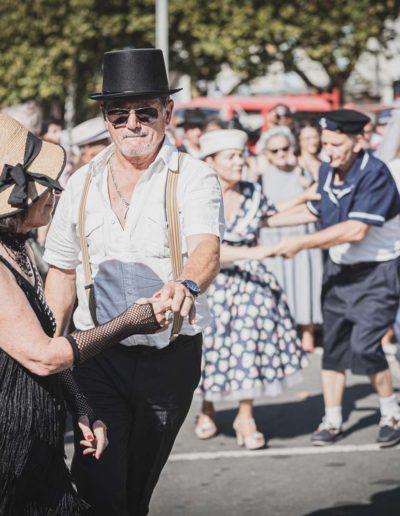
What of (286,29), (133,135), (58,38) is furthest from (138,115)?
(58,38)

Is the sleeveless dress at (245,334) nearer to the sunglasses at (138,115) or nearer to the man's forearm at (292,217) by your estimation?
the man's forearm at (292,217)

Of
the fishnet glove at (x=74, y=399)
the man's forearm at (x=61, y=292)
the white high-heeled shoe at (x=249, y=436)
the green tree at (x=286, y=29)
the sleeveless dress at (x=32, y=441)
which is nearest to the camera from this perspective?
the sleeveless dress at (x=32, y=441)

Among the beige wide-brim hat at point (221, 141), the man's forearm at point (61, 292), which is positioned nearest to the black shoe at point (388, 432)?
the beige wide-brim hat at point (221, 141)

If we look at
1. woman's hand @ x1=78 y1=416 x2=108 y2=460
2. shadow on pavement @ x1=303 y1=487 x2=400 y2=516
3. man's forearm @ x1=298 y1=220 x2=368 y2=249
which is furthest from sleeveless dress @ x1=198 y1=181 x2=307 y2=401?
woman's hand @ x1=78 y1=416 x2=108 y2=460

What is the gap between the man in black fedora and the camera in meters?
4.39

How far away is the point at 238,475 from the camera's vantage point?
254 inches

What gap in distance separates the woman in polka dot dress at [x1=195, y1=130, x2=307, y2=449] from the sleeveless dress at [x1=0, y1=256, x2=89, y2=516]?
140 inches

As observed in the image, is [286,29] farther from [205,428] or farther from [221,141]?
[205,428]

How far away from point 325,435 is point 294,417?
776 millimetres

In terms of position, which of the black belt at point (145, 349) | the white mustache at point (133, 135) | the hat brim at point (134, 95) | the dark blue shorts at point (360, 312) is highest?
the hat brim at point (134, 95)

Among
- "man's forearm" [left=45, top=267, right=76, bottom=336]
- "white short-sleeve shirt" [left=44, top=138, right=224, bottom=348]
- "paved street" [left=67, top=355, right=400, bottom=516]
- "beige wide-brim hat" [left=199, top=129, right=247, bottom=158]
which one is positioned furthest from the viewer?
"beige wide-brim hat" [left=199, top=129, right=247, bottom=158]

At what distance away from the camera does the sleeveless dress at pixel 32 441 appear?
11.6 ft

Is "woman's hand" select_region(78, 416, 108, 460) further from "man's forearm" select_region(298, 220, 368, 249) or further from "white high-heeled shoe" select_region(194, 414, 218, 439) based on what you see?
"white high-heeled shoe" select_region(194, 414, 218, 439)

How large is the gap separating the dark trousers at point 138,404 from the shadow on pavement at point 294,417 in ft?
9.36
